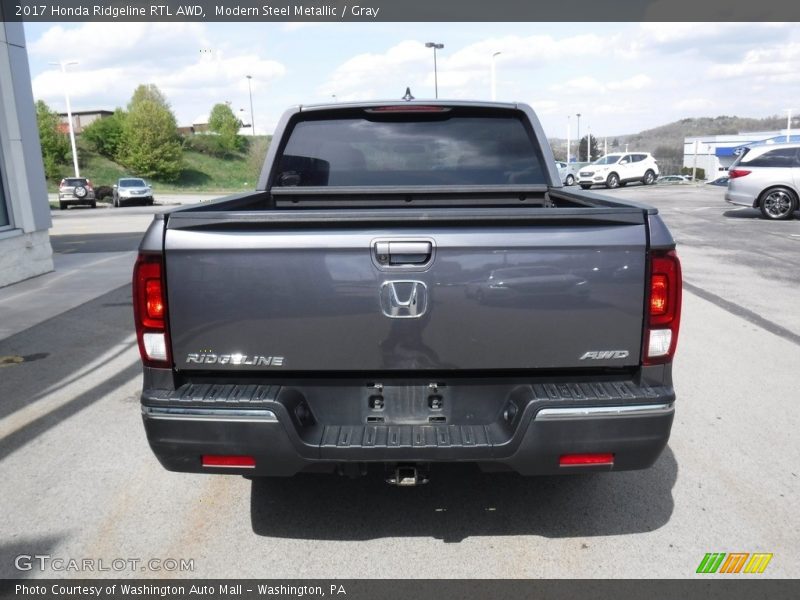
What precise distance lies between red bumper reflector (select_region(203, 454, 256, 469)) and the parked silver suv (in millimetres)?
18424

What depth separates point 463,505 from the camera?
3717 mm

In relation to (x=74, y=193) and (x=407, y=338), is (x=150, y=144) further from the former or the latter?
(x=407, y=338)

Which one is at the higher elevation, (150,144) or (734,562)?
(150,144)

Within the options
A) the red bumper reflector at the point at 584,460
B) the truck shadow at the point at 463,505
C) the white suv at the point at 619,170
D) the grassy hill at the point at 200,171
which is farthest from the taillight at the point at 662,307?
the grassy hill at the point at 200,171

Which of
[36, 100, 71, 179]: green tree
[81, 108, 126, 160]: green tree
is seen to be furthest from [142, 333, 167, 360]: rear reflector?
[81, 108, 126, 160]: green tree

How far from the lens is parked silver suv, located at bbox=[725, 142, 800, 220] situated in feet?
58.3

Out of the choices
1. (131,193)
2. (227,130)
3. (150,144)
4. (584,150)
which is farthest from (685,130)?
(131,193)

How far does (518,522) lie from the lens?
356 centimetres

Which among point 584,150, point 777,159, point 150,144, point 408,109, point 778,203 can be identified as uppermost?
point 150,144

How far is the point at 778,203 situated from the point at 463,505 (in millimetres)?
17555

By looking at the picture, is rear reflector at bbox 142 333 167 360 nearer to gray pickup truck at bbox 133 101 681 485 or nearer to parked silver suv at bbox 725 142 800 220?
gray pickup truck at bbox 133 101 681 485

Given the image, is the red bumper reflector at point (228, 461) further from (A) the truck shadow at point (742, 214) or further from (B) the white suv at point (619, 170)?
(B) the white suv at point (619, 170)

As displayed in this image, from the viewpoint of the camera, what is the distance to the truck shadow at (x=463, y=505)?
3482 mm

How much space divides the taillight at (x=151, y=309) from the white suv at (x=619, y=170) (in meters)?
34.4
